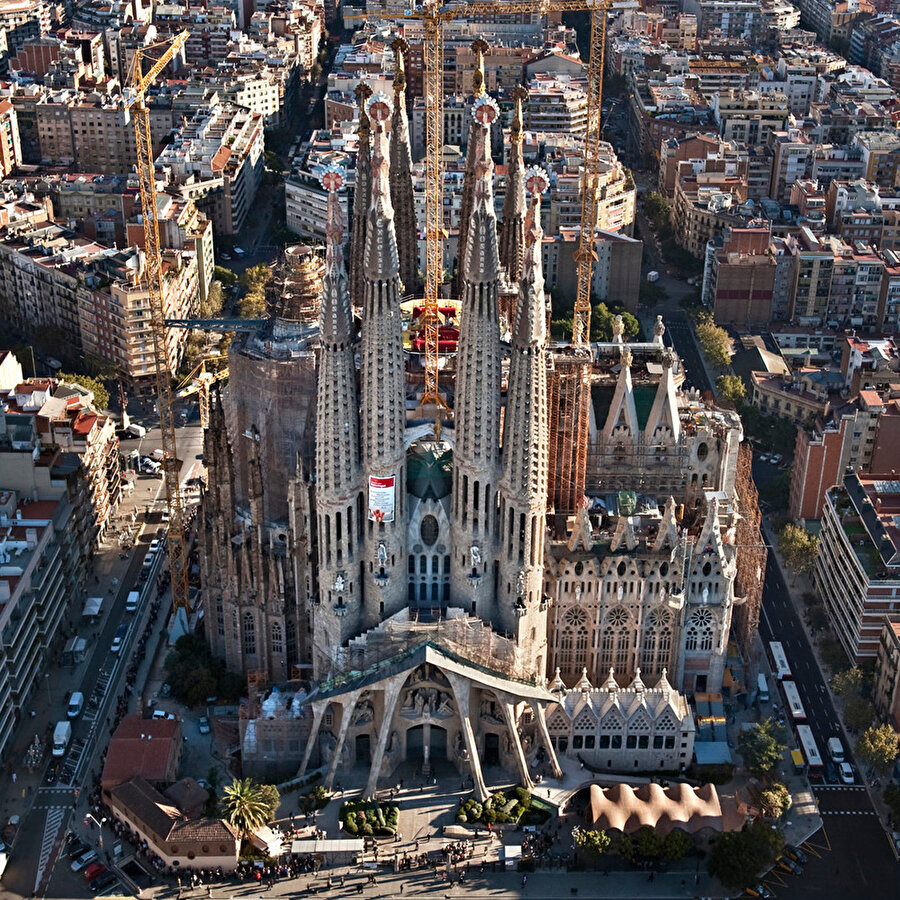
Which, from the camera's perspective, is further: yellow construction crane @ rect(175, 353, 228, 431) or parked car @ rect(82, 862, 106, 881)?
yellow construction crane @ rect(175, 353, 228, 431)

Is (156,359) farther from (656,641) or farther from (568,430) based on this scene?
(656,641)

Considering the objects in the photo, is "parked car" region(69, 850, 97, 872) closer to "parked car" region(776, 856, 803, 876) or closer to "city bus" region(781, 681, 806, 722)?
"parked car" region(776, 856, 803, 876)

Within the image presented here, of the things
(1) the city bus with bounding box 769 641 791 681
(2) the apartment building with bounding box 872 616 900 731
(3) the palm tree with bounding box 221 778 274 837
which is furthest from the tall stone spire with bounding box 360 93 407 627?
(2) the apartment building with bounding box 872 616 900 731

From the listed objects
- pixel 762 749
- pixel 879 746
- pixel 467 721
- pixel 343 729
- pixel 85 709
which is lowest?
pixel 85 709

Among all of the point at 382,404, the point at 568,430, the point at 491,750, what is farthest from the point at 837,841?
the point at 382,404

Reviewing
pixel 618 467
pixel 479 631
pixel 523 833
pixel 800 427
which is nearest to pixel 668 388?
pixel 618 467

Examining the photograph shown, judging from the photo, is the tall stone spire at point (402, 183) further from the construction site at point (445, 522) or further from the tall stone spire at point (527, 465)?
the tall stone spire at point (527, 465)
